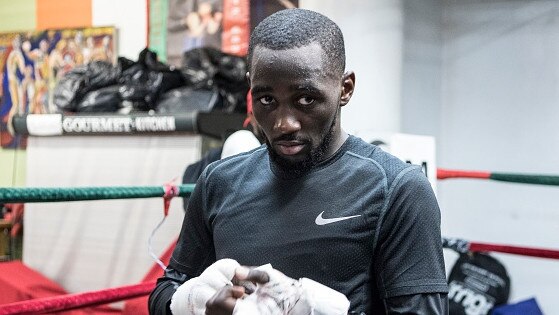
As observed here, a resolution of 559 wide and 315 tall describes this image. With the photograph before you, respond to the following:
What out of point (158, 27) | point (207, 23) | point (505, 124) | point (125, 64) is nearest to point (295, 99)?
point (125, 64)

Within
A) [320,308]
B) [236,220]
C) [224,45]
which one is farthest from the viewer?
[224,45]

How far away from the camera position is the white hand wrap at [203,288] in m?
0.88

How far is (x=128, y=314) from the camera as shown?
9.77 feet

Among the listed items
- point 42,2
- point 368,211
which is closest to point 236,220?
point 368,211

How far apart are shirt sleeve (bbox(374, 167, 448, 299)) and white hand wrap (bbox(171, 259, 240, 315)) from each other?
7.9 inches

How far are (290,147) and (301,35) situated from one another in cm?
16

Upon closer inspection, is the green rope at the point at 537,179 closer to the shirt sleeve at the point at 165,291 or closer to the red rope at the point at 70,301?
the red rope at the point at 70,301

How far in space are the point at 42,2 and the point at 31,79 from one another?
62 cm

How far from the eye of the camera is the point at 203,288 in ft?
2.99

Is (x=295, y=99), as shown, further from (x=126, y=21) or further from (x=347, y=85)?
(x=126, y=21)

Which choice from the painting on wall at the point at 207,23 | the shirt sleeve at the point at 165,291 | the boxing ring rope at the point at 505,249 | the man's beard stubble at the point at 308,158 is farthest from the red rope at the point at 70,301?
the painting on wall at the point at 207,23

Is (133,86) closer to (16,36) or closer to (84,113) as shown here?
(84,113)

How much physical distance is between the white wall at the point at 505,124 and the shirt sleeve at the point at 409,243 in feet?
10.5

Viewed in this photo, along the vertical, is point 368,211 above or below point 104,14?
below
